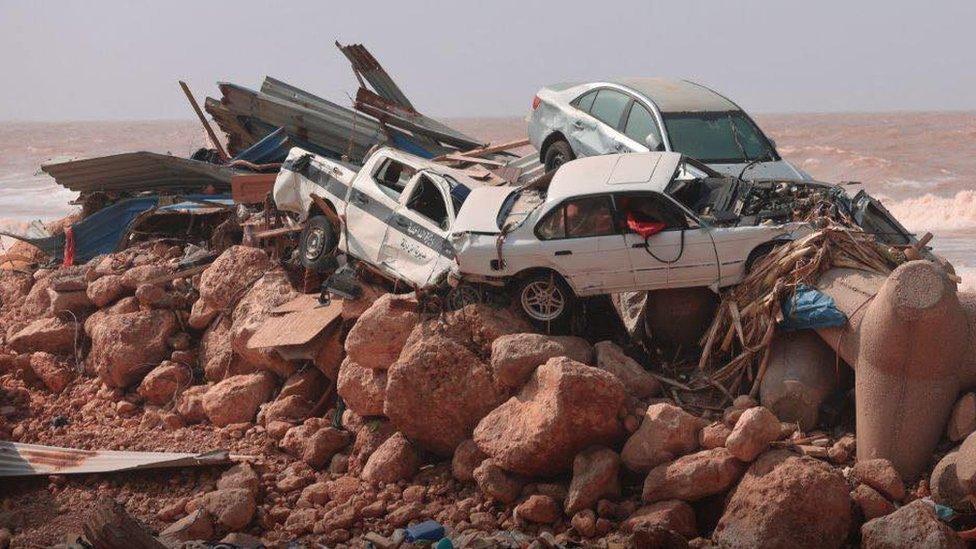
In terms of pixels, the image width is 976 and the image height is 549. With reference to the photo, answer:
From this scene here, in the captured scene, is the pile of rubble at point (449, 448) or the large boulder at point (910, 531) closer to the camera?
the large boulder at point (910, 531)

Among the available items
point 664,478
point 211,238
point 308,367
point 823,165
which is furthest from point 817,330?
point 823,165

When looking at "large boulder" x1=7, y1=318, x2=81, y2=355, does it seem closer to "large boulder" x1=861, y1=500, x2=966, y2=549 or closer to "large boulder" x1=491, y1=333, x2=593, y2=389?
"large boulder" x1=491, y1=333, x2=593, y2=389

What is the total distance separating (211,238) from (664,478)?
30.1ft

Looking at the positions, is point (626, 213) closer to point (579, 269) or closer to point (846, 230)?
point (579, 269)

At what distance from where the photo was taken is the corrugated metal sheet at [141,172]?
679 inches

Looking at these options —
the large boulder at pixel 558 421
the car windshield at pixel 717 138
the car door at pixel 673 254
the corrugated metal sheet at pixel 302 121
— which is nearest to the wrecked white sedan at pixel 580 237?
the car door at pixel 673 254

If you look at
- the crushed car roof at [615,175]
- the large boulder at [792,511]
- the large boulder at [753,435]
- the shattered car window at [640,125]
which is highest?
the shattered car window at [640,125]

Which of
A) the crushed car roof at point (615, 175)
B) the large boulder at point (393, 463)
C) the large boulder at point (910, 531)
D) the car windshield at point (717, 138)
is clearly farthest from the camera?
the car windshield at point (717, 138)

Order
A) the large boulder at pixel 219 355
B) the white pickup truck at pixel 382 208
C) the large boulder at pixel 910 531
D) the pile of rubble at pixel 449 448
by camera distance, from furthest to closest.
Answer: the large boulder at pixel 219 355 < the white pickup truck at pixel 382 208 < the pile of rubble at pixel 449 448 < the large boulder at pixel 910 531

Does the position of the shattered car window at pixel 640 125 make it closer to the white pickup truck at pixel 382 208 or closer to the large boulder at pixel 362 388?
the white pickup truck at pixel 382 208

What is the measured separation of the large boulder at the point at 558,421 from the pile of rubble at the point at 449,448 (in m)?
0.02

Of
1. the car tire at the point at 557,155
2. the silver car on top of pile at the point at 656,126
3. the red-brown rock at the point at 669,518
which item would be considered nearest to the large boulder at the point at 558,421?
the red-brown rock at the point at 669,518

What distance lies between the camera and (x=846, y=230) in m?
10.0

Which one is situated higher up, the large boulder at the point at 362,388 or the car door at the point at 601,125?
the car door at the point at 601,125
